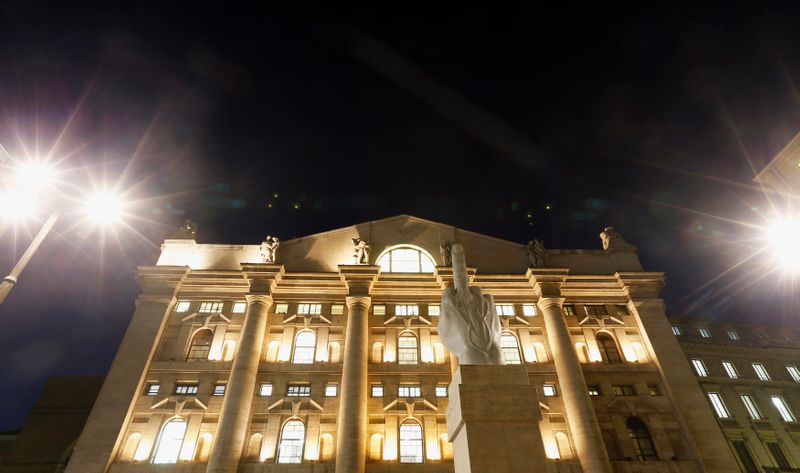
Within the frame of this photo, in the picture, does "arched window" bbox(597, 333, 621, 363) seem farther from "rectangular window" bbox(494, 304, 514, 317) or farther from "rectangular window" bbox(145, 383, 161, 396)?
"rectangular window" bbox(145, 383, 161, 396)

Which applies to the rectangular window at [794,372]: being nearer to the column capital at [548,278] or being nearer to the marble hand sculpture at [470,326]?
the column capital at [548,278]

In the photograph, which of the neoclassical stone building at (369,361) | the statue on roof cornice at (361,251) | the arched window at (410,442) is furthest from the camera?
the statue on roof cornice at (361,251)

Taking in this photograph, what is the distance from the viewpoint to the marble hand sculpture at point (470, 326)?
15.7m

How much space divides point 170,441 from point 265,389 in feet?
23.0

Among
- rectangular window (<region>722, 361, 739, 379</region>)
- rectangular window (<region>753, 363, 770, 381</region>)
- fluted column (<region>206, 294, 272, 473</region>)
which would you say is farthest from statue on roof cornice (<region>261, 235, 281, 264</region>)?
rectangular window (<region>753, 363, 770, 381</region>)

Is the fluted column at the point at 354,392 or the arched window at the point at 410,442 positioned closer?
the fluted column at the point at 354,392

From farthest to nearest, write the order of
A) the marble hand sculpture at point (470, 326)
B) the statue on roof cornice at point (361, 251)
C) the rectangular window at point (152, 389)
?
the statue on roof cornice at point (361, 251)
the rectangular window at point (152, 389)
the marble hand sculpture at point (470, 326)

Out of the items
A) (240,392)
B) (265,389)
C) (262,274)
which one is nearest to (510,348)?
(265,389)

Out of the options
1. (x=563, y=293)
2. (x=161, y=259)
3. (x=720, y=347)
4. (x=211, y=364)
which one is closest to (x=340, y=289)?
(x=211, y=364)

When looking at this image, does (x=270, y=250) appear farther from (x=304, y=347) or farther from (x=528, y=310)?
(x=528, y=310)

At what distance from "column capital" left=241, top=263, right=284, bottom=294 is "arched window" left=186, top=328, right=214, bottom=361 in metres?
5.29

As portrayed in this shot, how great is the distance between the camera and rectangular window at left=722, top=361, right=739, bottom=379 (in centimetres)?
4841

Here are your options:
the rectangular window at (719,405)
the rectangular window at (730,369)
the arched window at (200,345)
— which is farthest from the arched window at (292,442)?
the rectangular window at (730,369)

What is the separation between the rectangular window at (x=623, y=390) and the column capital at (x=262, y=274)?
1134 inches
